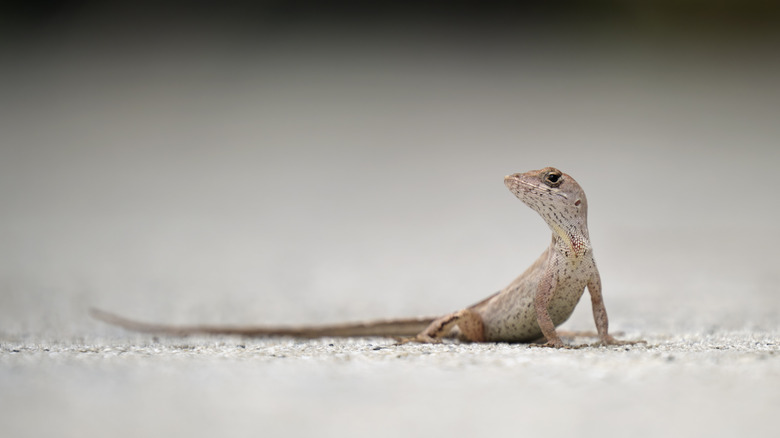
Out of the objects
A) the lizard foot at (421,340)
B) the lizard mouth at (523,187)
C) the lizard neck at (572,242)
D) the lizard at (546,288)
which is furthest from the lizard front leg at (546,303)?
the lizard foot at (421,340)

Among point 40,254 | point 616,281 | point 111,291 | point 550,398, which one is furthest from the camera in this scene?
point 40,254

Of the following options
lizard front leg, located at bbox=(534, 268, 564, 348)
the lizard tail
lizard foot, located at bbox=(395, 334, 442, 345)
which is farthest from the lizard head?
the lizard tail

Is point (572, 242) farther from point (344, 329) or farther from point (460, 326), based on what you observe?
point (344, 329)

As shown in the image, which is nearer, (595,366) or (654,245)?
(595,366)

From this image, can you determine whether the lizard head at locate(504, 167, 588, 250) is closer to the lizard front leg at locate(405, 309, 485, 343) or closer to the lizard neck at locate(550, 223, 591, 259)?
Result: the lizard neck at locate(550, 223, 591, 259)

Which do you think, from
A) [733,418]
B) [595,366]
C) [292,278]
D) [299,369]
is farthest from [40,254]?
[733,418]

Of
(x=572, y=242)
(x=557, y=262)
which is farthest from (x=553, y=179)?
(x=557, y=262)

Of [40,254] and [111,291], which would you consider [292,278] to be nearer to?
[111,291]
